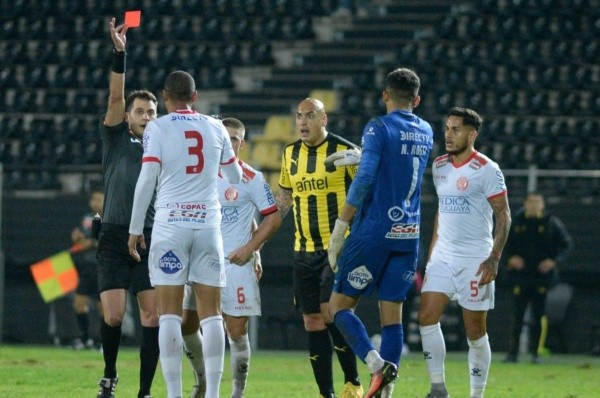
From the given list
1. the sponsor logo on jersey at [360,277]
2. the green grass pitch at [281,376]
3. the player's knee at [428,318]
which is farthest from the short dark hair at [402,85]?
the green grass pitch at [281,376]

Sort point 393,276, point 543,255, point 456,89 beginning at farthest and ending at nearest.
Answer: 1. point 456,89
2. point 543,255
3. point 393,276

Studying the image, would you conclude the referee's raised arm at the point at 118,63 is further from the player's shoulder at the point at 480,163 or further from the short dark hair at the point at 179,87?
the player's shoulder at the point at 480,163

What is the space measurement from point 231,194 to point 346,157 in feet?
3.63

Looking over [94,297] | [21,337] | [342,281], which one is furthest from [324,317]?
[21,337]

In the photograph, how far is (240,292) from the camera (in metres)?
10.8

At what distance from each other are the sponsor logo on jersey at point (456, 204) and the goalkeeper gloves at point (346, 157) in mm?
846

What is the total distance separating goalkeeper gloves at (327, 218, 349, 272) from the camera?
9703 millimetres

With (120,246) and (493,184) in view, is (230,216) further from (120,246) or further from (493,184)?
(493,184)

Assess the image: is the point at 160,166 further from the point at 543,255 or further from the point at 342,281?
the point at 543,255


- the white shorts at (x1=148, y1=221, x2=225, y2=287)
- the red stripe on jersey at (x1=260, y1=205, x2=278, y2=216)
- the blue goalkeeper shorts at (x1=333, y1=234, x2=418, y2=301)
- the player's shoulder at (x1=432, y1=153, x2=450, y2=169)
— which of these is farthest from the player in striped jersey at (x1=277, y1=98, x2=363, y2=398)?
the white shorts at (x1=148, y1=221, x2=225, y2=287)

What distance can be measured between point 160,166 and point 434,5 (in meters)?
17.2

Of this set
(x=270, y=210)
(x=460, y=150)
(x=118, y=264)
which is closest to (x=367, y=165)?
(x=270, y=210)

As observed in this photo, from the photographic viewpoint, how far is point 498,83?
22781 millimetres

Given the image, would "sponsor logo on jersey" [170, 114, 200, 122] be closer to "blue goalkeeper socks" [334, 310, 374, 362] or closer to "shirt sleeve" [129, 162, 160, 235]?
"shirt sleeve" [129, 162, 160, 235]
